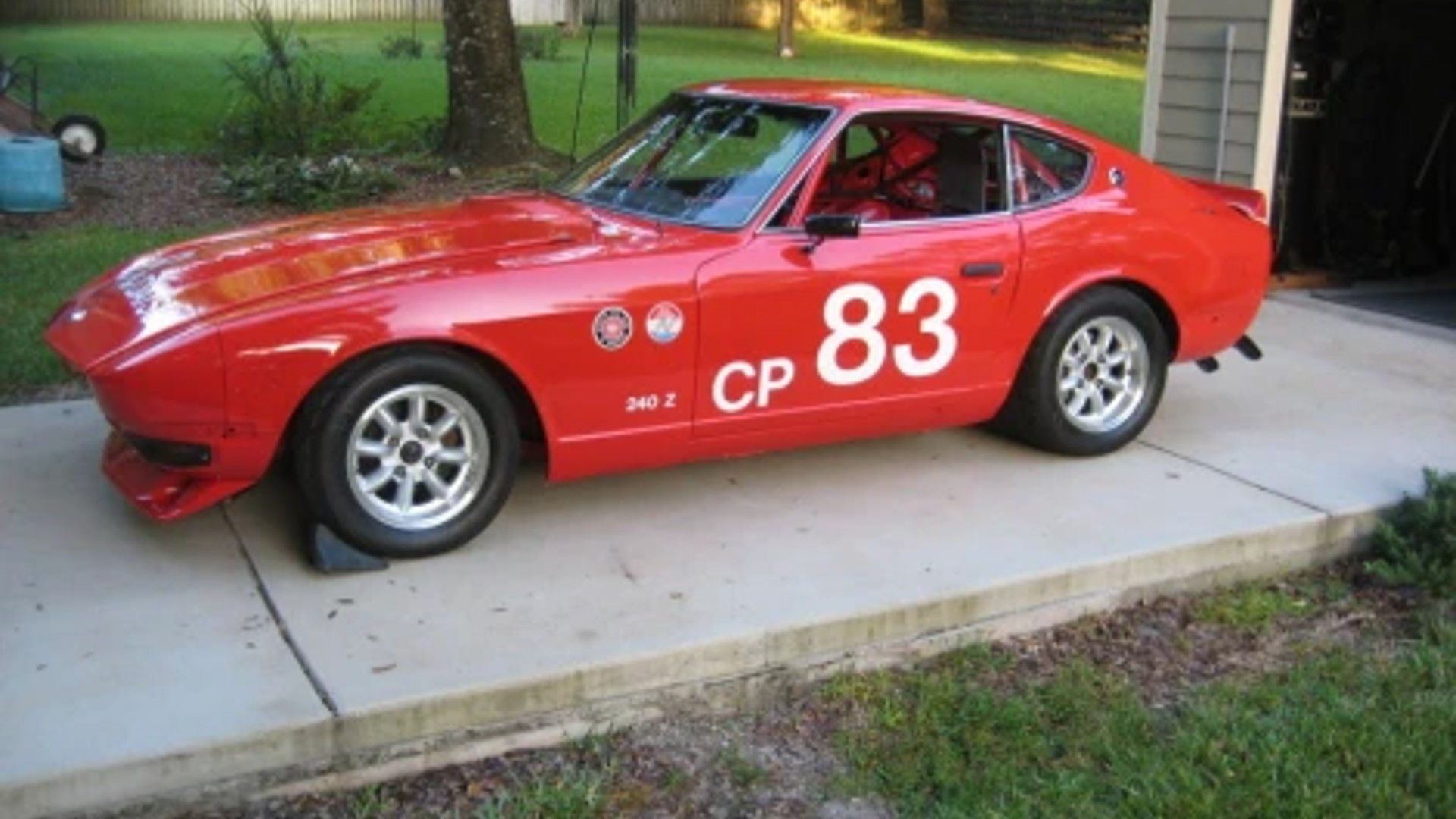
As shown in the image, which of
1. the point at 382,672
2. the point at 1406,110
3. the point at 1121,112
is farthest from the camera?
the point at 1121,112

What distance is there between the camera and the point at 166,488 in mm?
4566

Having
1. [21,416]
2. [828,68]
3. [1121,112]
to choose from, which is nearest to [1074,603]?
[21,416]

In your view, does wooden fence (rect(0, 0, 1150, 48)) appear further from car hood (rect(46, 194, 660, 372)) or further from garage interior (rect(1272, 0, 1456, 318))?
car hood (rect(46, 194, 660, 372))

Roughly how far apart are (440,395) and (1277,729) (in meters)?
2.54

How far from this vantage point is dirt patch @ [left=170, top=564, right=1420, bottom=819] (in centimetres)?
367

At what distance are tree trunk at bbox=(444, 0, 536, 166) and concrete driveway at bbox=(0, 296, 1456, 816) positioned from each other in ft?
22.1

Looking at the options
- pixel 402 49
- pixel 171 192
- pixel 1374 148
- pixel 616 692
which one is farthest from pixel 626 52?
pixel 402 49

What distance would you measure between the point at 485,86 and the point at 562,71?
14.8 meters

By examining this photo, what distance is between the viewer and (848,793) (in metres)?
3.76

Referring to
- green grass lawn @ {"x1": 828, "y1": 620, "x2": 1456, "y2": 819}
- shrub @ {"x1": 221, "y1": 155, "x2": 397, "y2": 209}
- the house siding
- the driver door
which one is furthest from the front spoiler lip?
shrub @ {"x1": 221, "y1": 155, "x2": 397, "y2": 209}

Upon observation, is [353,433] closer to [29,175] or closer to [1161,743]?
[1161,743]

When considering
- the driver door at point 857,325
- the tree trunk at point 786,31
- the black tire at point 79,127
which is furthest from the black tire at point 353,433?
the tree trunk at point 786,31

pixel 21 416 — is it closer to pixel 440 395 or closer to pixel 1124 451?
pixel 440 395

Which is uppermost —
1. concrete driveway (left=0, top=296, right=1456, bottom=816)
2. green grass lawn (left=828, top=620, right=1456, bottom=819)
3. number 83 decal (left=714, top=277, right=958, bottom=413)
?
number 83 decal (left=714, top=277, right=958, bottom=413)
